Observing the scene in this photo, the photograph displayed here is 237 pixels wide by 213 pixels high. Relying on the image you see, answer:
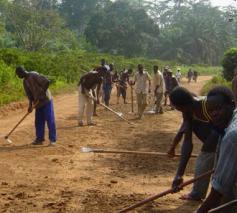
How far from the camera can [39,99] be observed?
10695 millimetres

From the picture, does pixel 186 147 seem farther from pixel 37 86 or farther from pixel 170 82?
pixel 170 82

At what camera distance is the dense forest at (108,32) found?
137 ft

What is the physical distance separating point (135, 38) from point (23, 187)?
55.4 metres

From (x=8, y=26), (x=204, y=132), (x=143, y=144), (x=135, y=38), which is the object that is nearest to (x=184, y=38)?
(x=135, y=38)

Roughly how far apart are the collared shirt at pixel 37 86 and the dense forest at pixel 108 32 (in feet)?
56.9

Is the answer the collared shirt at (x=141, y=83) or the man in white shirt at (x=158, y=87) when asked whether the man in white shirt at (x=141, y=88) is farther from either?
the man in white shirt at (x=158, y=87)

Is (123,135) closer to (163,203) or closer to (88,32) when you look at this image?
(163,203)

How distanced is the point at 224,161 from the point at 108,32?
56.2 meters

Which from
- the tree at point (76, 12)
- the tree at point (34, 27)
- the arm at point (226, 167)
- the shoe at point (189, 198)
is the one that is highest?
the tree at point (76, 12)

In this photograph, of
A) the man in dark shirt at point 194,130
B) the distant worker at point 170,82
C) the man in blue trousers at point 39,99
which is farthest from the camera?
the distant worker at point 170,82

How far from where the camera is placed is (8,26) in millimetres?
44500

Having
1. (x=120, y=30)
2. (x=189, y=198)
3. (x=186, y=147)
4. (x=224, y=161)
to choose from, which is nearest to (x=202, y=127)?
(x=186, y=147)

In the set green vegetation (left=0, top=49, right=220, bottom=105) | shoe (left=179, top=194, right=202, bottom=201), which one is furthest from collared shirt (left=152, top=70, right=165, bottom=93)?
shoe (left=179, top=194, right=202, bottom=201)

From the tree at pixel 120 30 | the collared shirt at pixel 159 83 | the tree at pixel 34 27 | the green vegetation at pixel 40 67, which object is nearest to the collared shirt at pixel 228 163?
the collared shirt at pixel 159 83
